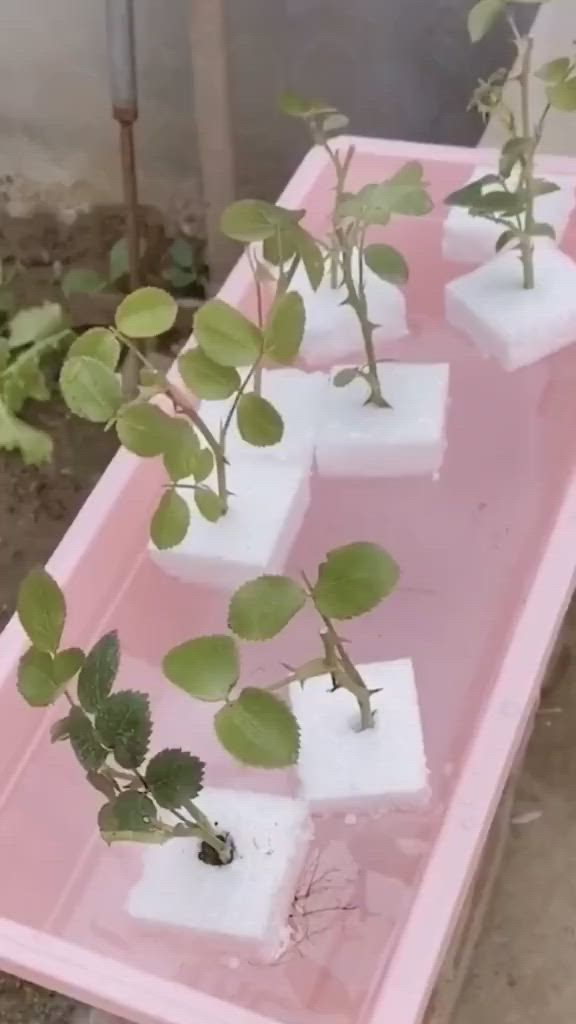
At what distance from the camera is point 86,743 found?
578 millimetres

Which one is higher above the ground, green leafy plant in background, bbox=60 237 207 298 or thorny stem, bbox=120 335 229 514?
thorny stem, bbox=120 335 229 514

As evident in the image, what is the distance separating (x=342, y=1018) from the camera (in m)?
0.63

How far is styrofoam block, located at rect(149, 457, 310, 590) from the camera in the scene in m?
0.77

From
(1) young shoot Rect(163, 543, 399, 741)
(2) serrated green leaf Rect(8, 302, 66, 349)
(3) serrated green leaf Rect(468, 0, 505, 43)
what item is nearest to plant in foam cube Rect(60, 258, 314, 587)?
(1) young shoot Rect(163, 543, 399, 741)

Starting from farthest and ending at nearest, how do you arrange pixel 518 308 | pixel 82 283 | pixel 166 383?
pixel 82 283, pixel 518 308, pixel 166 383

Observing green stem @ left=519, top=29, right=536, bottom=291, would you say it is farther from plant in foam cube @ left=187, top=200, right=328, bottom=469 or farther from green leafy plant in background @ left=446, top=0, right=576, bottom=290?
plant in foam cube @ left=187, top=200, right=328, bottom=469

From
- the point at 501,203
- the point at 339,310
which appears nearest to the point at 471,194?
the point at 501,203

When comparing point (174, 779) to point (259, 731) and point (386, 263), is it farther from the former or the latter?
point (386, 263)

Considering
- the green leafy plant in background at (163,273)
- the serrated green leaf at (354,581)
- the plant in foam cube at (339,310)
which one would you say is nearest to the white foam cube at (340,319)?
the plant in foam cube at (339,310)

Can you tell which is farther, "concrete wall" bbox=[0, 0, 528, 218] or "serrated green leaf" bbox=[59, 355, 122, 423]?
"concrete wall" bbox=[0, 0, 528, 218]

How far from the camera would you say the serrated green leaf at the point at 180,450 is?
65 cm

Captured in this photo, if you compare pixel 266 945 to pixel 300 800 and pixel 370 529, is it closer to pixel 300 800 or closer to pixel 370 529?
pixel 300 800

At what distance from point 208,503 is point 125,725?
0.20 metres

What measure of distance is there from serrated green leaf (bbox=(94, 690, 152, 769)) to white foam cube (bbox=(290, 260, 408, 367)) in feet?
1.28
